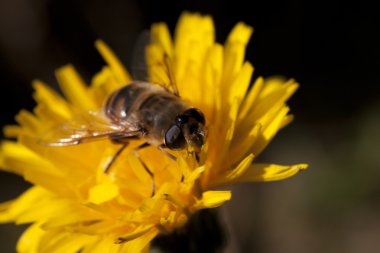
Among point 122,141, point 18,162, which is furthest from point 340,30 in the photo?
point 18,162

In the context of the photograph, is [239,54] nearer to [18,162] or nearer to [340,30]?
[18,162]

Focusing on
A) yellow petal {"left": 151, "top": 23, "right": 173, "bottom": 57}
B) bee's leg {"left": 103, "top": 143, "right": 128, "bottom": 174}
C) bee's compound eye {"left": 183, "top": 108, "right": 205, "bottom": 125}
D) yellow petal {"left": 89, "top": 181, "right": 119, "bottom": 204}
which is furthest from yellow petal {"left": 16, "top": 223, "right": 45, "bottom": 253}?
yellow petal {"left": 151, "top": 23, "right": 173, "bottom": 57}

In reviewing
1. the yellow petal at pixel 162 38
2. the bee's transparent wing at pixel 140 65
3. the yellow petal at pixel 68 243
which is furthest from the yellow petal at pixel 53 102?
the yellow petal at pixel 68 243

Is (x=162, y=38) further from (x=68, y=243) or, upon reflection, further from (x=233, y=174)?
(x=68, y=243)

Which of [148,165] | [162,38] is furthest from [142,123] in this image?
[162,38]

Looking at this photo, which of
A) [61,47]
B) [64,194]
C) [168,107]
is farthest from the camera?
[61,47]

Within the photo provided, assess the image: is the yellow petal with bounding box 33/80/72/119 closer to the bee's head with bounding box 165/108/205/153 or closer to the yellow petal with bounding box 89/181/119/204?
the yellow petal with bounding box 89/181/119/204
